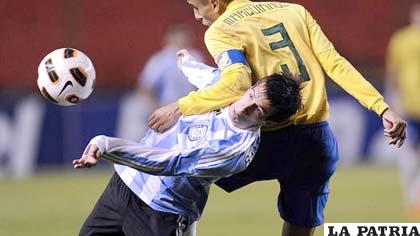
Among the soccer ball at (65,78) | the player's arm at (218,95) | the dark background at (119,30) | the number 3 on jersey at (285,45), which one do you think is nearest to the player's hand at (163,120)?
the player's arm at (218,95)

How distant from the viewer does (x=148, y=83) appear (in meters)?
15.1

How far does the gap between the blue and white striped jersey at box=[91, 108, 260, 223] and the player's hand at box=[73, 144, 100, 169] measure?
56 mm

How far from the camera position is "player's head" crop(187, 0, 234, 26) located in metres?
7.13

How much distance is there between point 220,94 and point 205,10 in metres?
0.78

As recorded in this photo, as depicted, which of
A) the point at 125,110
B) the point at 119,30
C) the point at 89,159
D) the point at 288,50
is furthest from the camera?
the point at 119,30

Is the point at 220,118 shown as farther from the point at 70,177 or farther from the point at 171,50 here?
the point at 70,177

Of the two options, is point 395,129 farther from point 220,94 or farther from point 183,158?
point 183,158

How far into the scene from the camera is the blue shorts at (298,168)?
7.23 metres

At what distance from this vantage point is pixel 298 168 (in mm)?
7309

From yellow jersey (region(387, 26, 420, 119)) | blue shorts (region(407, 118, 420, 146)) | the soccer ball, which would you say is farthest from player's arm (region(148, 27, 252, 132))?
yellow jersey (region(387, 26, 420, 119))

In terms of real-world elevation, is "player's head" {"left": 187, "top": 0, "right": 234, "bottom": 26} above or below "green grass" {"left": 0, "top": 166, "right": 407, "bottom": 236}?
above

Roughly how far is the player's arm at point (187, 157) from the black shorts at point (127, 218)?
1.16ft

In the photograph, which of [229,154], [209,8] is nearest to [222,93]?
[229,154]

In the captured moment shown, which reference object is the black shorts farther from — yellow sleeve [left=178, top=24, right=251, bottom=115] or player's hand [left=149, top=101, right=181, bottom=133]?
yellow sleeve [left=178, top=24, right=251, bottom=115]
